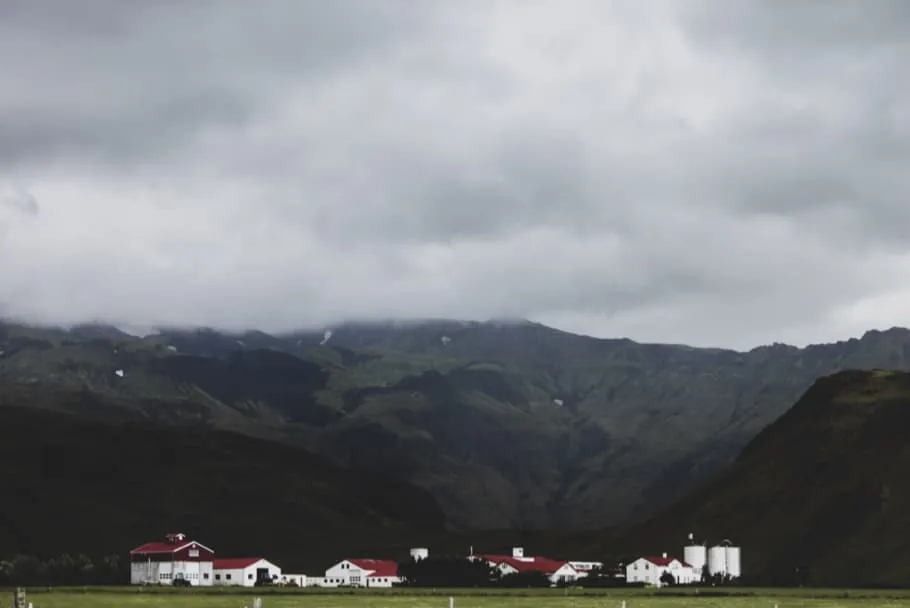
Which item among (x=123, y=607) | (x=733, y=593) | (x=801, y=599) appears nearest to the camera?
(x=123, y=607)

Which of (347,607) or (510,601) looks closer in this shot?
(347,607)

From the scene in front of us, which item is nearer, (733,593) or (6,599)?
(6,599)

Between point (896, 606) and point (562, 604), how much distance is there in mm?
33471

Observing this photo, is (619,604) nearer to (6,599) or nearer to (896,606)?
(896,606)

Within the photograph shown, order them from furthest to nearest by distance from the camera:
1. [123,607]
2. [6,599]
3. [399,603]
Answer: [399,603] < [123,607] < [6,599]

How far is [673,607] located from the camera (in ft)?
425

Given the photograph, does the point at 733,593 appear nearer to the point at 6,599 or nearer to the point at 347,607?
the point at 347,607

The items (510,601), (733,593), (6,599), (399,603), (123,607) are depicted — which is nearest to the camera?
(6,599)

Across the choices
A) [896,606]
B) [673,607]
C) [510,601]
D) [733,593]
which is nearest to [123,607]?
[510,601]

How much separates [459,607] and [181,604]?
1088 inches

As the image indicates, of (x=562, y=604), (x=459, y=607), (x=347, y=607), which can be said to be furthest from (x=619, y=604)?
(x=347, y=607)

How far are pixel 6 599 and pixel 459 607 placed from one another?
40.2m

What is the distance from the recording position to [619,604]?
448 ft

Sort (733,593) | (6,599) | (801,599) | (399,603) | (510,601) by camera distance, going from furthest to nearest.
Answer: (733,593), (801,599), (510,601), (399,603), (6,599)
